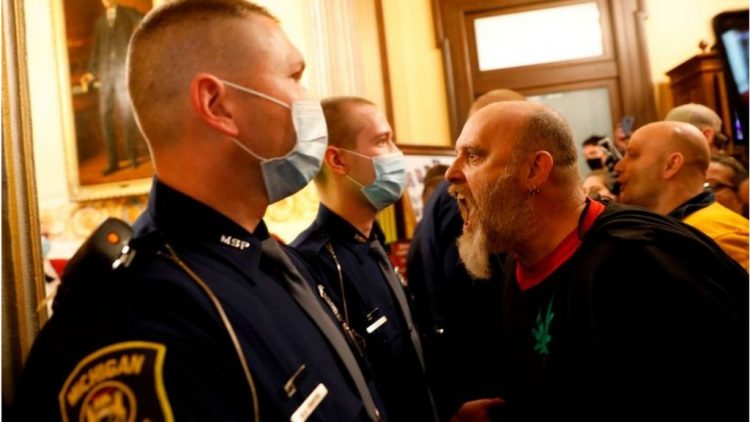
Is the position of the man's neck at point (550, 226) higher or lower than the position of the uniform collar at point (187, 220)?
lower

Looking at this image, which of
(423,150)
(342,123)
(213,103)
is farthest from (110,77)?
(213,103)

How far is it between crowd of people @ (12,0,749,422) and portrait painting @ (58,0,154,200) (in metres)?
3.32

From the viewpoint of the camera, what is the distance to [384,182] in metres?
2.51

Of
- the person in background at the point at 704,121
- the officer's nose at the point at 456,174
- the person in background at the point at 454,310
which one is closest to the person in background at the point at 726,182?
the person in background at the point at 704,121

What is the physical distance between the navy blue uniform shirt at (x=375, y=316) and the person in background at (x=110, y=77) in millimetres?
3576

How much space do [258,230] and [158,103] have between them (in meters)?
0.33

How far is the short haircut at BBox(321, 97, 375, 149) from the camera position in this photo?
2.54m

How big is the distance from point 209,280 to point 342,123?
4.72ft

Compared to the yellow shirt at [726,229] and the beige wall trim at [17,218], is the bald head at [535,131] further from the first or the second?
the beige wall trim at [17,218]

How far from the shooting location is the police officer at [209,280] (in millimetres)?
1013

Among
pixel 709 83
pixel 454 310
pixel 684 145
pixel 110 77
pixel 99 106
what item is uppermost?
pixel 110 77

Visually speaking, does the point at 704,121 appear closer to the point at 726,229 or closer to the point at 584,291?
the point at 726,229

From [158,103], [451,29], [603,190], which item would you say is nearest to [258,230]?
[158,103]

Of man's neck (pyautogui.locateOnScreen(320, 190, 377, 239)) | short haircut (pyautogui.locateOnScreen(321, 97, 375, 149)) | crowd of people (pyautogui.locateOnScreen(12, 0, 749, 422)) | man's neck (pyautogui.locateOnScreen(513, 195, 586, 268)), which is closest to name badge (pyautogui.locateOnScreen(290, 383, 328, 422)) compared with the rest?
crowd of people (pyautogui.locateOnScreen(12, 0, 749, 422))
